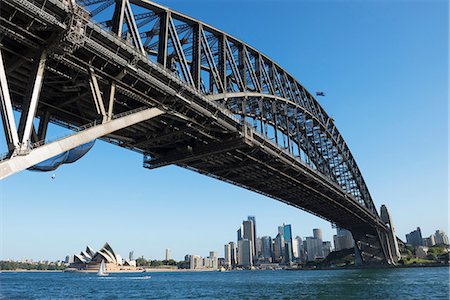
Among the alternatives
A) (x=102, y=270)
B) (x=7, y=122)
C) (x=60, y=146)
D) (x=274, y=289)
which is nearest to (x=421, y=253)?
(x=274, y=289)

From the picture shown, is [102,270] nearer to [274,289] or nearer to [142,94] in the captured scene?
[274,289]

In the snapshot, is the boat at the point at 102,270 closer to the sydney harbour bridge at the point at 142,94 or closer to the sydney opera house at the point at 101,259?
the sydney opera house at the point at 101,259

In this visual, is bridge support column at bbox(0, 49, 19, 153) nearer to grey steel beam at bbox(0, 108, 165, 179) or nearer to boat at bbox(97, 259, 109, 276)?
grey steel beam at bbox(0, 108, 165, 179)

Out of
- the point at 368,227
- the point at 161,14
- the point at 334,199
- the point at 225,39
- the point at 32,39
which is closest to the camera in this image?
the point at 32,39

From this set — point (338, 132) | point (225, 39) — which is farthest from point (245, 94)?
point (338, 132)

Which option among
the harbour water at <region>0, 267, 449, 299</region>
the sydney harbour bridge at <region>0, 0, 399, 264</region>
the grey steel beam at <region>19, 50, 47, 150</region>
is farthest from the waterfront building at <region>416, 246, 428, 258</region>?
the grey steel beam at <region>19, 50, 47, 150</region>

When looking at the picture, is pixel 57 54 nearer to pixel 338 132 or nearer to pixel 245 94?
pixel 245 94
